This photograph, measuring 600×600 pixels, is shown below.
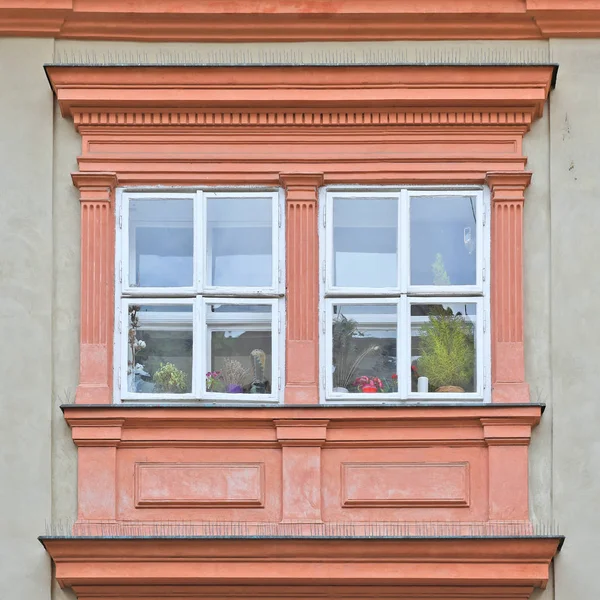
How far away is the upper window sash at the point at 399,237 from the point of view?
1120cm

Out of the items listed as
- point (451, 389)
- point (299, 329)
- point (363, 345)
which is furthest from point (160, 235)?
point (451, 389)

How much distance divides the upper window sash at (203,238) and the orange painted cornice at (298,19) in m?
1.11

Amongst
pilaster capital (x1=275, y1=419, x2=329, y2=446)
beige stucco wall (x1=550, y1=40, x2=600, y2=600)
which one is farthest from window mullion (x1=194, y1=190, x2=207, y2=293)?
beige stucco wall (x1=550, y1=40, x2=600, y2=600)

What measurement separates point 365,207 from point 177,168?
50.3 inches

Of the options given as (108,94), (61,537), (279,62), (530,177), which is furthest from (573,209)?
(61,537)

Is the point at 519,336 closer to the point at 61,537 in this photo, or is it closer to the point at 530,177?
the point at 530,177

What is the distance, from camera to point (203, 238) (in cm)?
1121

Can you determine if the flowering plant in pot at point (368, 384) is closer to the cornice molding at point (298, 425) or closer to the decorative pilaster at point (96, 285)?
the cornice molding at point (298, 425)

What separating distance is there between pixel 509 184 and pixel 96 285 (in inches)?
110

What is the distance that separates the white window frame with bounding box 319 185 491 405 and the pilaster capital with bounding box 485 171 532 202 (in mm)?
120

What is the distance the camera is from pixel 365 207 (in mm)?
11289

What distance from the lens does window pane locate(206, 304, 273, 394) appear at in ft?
36.5

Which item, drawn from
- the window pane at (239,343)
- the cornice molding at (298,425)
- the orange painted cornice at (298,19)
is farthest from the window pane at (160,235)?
the orange painted cornice at (298,19)

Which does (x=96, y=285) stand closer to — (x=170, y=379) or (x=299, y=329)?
(x=170, y=379)
